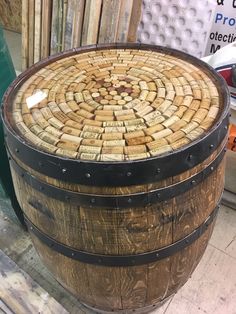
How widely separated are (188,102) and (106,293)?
69cm

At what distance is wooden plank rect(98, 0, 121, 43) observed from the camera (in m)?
1.85

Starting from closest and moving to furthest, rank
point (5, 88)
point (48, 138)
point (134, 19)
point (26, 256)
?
1. point (48, 138)
2. point (5, 88)
3. point (26, 256)
4. point (134, 19)

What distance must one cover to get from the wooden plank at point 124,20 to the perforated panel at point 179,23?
33cm

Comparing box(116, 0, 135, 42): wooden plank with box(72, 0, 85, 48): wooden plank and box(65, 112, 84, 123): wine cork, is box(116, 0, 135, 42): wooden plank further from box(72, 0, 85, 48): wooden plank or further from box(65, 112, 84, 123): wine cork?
box(65, 112, 84, 123): wine cork

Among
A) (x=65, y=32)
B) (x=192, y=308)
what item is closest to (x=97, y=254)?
(x=192, y=308)

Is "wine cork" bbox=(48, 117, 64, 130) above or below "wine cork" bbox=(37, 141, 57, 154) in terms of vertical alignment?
above

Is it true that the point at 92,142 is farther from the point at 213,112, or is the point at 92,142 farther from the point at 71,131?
the point at 213,112

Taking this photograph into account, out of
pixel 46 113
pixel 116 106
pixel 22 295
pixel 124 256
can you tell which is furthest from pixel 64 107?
pixel 22 295

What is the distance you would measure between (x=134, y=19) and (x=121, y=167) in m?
1.27

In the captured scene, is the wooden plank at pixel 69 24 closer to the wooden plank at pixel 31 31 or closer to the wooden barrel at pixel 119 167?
the wooden plank at pixel 31 31

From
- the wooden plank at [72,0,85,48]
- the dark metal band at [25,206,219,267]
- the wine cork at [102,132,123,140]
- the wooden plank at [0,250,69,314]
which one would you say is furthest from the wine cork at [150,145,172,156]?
the wooden plank at [72,0,85,48]

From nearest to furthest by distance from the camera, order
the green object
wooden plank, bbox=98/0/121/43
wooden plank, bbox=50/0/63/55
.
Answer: the green object → wooden plank, bbox=98/0/121/43 → wooden plank, bbox=50/0/63/55

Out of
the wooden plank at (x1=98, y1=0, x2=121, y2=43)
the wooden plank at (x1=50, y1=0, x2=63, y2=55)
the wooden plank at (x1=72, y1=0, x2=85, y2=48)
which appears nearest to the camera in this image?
the wooden plank at (x1=98, y1=0, x2=121, y2=43)

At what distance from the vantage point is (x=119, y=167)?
895 mm
